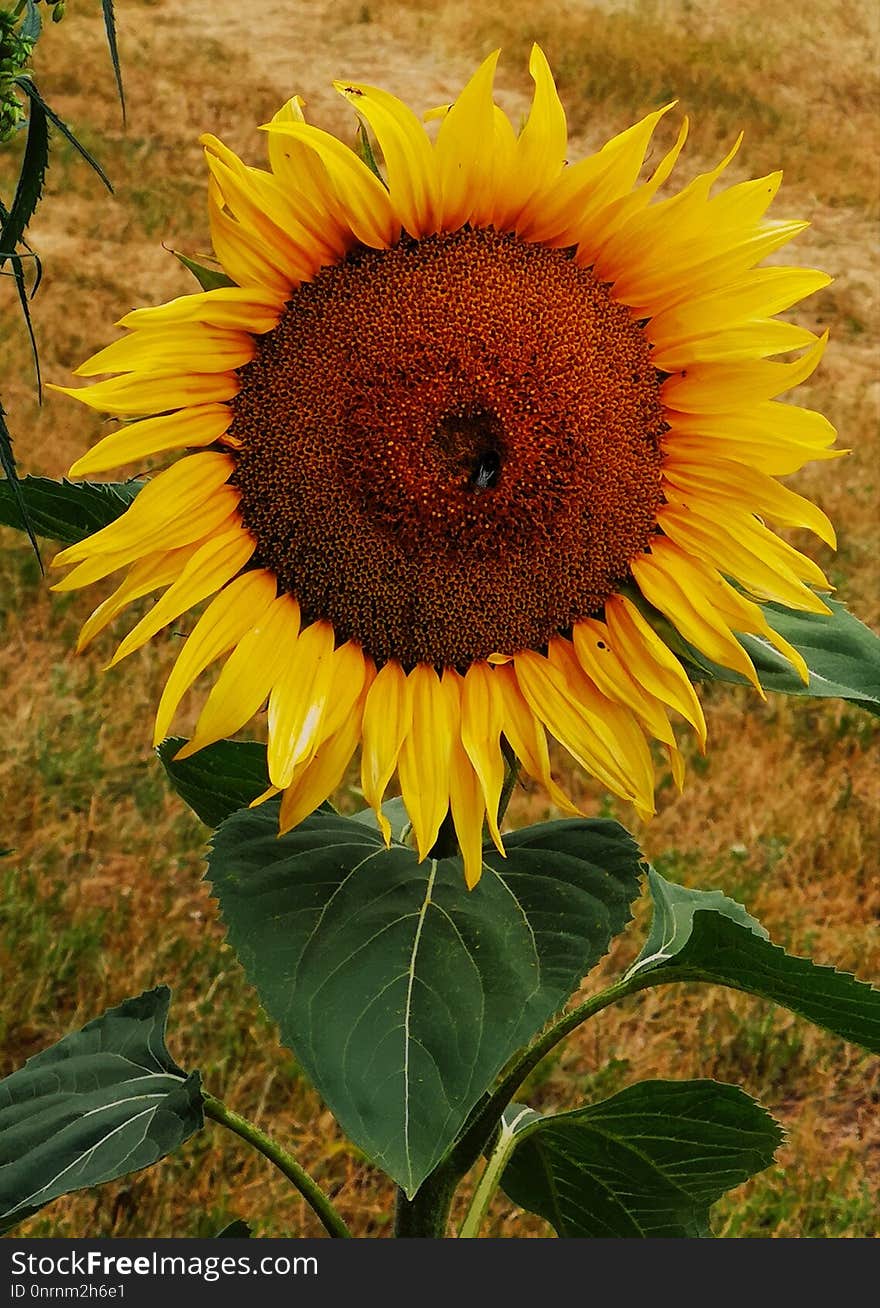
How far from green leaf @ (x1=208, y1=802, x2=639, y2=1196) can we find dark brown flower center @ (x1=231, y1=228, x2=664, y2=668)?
14 centimetres

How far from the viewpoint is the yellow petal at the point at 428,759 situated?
90cm

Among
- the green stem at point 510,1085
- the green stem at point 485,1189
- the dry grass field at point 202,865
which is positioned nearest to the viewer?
the green stem at point 510,1085

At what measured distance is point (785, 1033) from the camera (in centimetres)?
233

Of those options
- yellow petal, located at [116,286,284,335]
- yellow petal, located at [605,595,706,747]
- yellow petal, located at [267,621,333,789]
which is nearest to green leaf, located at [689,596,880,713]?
yellow petal, located at [605,595,706,747]

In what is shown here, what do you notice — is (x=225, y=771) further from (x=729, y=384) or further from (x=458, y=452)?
(x=729, y=384)

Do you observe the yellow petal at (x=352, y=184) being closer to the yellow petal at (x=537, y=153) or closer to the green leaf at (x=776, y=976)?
the yellow petal at (x=537, y=153)

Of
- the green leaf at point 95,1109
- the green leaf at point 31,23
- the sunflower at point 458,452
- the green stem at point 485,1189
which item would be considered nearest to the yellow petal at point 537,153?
the sunflower at point 458,452

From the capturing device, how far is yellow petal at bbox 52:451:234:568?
88cm

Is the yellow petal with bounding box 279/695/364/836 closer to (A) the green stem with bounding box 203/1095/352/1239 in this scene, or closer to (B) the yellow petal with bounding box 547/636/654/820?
(B) the yellow petal with bounding box 547/636/654/820

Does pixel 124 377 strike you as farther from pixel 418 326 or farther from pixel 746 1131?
pixel 746 1131

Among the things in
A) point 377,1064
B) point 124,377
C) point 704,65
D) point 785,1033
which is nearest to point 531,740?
point 377,1064

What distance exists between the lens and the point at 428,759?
90 cm

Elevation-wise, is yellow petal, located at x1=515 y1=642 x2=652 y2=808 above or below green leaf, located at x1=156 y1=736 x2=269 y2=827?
above

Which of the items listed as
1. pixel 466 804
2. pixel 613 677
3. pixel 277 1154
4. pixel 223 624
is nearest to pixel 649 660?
pixel 613 677
